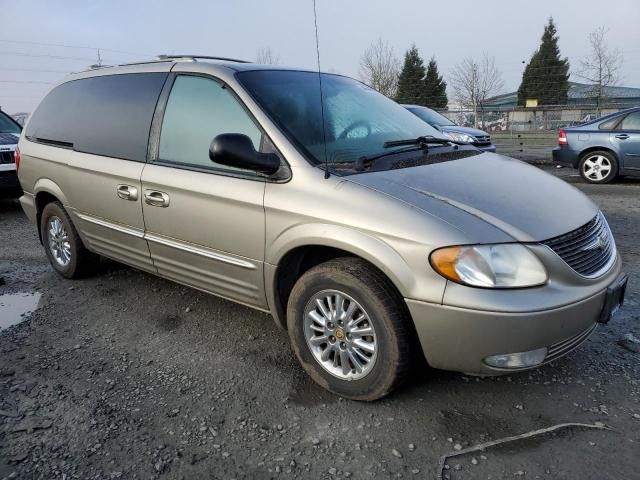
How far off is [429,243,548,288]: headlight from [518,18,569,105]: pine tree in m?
45.6

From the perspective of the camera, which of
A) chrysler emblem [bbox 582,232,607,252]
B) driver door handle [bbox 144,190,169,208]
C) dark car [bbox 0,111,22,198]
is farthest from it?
dark car [bbox 0,111,22,198]

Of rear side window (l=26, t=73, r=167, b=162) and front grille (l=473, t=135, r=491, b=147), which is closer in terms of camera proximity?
rear side window (l=26, t=73, r=167, b=162)

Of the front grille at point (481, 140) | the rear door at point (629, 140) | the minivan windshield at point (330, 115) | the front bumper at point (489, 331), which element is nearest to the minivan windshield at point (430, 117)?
the front grille at point (481, 140)

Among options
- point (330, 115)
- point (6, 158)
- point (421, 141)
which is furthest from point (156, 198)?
point (6, 158)

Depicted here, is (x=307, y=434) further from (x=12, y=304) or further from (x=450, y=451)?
(x=12, y=304)

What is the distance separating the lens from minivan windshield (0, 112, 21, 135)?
8.90 m

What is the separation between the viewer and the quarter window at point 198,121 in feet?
10.3

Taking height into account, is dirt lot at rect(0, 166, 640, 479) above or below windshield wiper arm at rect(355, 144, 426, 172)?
below

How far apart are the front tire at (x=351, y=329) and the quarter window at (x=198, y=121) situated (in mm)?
935

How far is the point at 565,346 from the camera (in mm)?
2494

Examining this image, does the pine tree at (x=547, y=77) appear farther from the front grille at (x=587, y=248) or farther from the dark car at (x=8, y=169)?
the front grille at (x=587, y=248)

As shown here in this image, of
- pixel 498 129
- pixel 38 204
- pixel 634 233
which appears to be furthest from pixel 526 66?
pixel 38 204

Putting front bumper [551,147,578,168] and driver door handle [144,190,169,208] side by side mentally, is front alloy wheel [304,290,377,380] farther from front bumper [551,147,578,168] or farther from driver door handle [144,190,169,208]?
front bumper [551,147,578,168]

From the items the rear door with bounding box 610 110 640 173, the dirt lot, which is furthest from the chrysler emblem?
the rear door with bounding box 610 110 640 173
